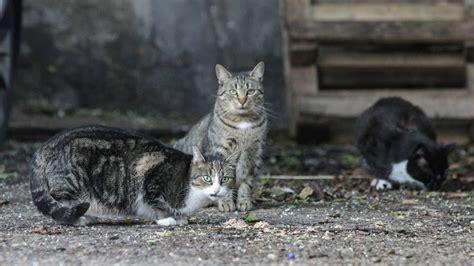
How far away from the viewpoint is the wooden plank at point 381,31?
33.8 feet

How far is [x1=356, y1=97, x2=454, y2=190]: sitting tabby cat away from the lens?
859cm

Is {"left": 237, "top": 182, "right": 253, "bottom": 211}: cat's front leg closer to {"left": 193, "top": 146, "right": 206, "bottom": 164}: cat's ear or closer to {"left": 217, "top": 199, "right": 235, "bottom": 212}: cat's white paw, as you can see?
{"left": 217, "top": 199, "right": 235, "bottom": 212}: cat's white paw

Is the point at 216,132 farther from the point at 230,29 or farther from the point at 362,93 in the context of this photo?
the point at 230,29

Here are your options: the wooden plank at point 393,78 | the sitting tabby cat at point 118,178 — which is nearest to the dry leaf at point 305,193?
the sitting tabby cat at point 118,178

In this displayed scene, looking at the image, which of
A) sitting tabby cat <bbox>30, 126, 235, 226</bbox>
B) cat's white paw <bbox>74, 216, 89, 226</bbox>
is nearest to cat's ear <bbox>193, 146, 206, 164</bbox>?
sitting tabby cat <bbox>30, 126, 235, 226</bbox>

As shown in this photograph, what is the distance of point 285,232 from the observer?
6258 mm

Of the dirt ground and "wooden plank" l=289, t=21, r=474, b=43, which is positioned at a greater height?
"wooden plank" l=289, t=21, r=474, b=43

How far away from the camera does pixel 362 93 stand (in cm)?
1064

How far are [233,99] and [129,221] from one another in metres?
1.28

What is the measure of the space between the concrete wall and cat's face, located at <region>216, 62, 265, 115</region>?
3823 millimetres

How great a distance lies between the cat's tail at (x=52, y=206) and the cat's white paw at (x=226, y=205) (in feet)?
4.11

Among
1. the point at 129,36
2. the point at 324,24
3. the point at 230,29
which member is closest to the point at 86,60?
the point at 129,36

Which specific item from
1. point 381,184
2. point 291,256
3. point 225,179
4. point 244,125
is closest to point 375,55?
point 381,184

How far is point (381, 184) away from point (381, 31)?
2191 mm
